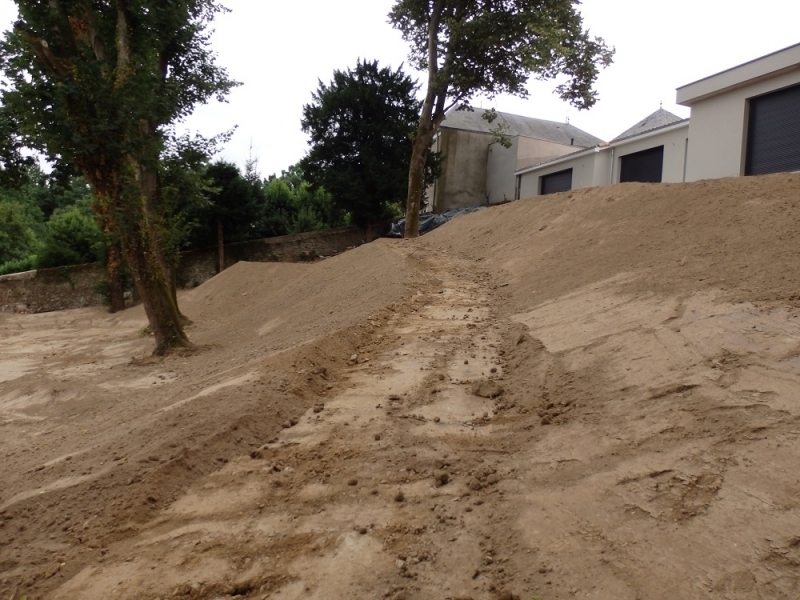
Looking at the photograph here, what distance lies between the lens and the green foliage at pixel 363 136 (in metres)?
21.1

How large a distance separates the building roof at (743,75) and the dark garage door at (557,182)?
6.60 meters

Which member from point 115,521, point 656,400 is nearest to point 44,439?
point 115,521

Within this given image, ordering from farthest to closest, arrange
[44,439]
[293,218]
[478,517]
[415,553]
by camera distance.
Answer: [293,218]
[44,439]
[478,517]
[415,553]

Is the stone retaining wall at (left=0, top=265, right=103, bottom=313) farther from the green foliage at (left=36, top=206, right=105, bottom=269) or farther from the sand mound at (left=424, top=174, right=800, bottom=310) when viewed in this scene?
the sand mound at (left=424, top=174, right=800, bottom=310)

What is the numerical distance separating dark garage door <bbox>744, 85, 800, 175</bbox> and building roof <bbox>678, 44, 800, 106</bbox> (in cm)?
43

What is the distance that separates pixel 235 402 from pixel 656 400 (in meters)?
2.97

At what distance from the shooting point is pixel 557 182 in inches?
818

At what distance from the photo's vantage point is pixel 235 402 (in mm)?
4785

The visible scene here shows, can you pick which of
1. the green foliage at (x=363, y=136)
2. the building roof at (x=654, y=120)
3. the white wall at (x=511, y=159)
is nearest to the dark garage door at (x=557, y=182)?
the white wall at (x=511, y=159)

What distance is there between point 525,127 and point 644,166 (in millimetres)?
10776

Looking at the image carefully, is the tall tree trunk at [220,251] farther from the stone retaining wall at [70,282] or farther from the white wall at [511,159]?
the white wall at [511,159]

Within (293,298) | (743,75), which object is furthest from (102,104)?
(743,75)

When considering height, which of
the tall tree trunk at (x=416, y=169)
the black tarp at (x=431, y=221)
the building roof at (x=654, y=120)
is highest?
the building roof at (x=654, y=120)

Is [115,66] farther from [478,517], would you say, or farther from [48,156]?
[478,517]
